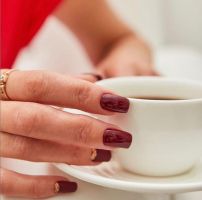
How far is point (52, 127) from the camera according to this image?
1.38 ft

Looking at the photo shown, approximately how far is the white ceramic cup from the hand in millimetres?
378

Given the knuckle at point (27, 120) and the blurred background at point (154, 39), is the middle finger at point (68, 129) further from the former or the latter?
the blurred background at point (154, 39)

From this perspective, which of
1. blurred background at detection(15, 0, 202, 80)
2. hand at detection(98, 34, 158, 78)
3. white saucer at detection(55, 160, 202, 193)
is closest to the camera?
white saucer at detection(55, 160, 202, 193)

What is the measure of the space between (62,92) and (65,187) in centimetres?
10

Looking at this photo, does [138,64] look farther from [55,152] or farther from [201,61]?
[55,152]

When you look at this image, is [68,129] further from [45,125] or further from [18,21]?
[18,21]

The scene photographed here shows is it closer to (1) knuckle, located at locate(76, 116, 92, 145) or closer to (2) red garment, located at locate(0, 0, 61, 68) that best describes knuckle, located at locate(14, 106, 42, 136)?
(1) knuckle, located at locate(76, 116, 92, 145)

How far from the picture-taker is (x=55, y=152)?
44 centimetres

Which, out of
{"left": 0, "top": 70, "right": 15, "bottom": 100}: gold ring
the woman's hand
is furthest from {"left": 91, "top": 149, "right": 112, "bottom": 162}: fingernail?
{"left": 0, "top": 70, "right": 15, "bottom": 100}: gold ring

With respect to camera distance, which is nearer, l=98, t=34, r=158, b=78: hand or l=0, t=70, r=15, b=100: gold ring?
l=0, t=70, r=15, b=100: gold ring

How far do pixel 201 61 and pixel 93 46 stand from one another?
1.00ft

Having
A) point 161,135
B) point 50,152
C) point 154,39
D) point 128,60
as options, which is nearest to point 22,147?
point 50,152

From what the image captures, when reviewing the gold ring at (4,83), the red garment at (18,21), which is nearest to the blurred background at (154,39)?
the red garment at (18,21)

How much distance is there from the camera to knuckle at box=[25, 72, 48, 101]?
430mm
